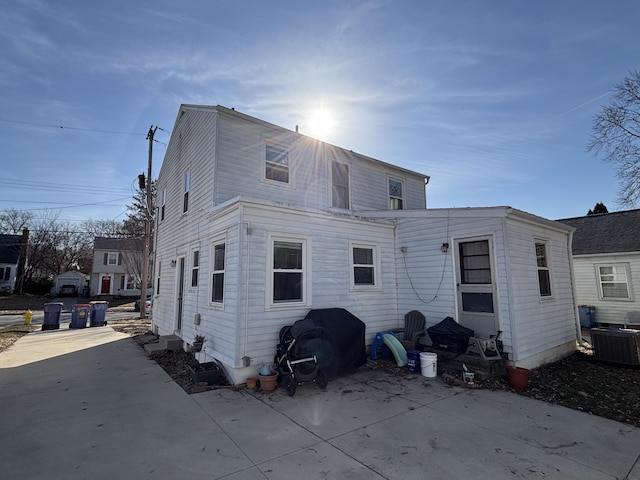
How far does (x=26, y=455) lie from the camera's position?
3.32 metres

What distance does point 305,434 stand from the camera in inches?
147

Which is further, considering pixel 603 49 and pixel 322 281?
pixel 603 49

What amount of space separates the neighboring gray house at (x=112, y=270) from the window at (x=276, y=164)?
29.4m

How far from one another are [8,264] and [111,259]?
36.3ft

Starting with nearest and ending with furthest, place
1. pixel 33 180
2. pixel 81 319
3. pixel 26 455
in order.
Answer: pixel 26 455 → pixel 81 319 → pixel 33 180

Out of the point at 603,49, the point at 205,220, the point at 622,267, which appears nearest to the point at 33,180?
the point at 205,220

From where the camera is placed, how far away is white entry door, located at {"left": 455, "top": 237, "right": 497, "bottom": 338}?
21.0 ft

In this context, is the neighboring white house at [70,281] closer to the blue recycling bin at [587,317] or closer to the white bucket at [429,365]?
the white bucket at [429,365]

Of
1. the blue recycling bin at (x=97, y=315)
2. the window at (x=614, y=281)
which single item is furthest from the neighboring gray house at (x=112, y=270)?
the window at (x=614, y=281)

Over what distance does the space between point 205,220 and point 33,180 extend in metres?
24.8

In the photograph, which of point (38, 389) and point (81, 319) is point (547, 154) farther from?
point (81, 319)

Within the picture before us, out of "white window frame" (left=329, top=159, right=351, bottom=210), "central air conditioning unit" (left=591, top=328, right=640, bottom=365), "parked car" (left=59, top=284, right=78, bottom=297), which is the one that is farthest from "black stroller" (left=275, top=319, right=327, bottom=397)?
"parked car" (left=59, top=284, right=78, bottom=297)

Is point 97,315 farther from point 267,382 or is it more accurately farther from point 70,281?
point 70,281

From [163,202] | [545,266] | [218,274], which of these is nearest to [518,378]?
[545,266]
